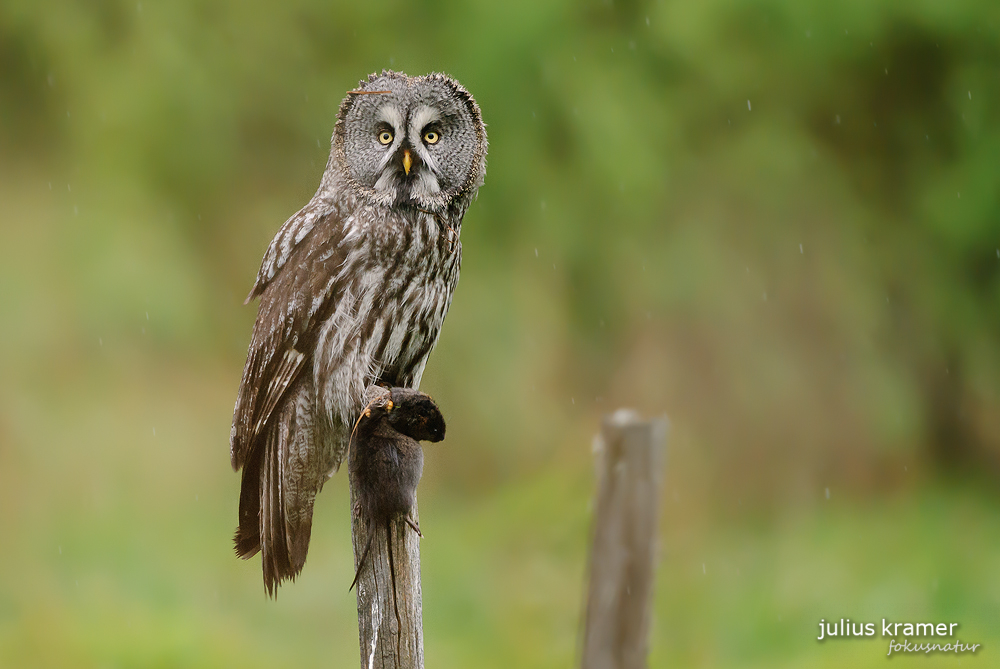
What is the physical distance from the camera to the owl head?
167cm

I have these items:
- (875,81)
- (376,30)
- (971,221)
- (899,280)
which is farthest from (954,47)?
(376,30)

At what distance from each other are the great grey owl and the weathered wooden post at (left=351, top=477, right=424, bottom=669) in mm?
312

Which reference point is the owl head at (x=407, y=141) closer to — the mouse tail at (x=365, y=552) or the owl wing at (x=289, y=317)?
the owl wing at (x=289, y=317)

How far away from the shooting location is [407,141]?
166 cm

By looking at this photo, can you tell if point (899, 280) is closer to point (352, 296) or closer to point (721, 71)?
point (721, 71)

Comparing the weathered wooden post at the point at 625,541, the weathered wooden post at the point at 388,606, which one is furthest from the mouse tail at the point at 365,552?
the weathered wooden post at the point at 625,541

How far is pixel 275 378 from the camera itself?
169 centimetres

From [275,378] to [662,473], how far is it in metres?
0.92

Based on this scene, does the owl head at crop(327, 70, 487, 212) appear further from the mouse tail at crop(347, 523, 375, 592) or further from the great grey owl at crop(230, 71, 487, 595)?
the mouse tail at crop(347, 523, 375, 592)

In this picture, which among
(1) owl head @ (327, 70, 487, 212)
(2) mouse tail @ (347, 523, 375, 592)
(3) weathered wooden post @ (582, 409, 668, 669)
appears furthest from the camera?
(1) owl head @ (327, 70, 487, 212)

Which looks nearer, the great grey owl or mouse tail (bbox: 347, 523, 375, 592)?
mouse tail (bbox: 347, 523, 375, 592)

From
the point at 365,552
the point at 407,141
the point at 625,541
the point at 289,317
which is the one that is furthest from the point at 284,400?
the point at 625,541

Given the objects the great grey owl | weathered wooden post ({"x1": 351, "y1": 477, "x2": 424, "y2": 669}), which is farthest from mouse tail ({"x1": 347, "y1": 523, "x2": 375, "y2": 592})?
the great grey owl

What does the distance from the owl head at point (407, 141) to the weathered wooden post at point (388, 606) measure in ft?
1.85
